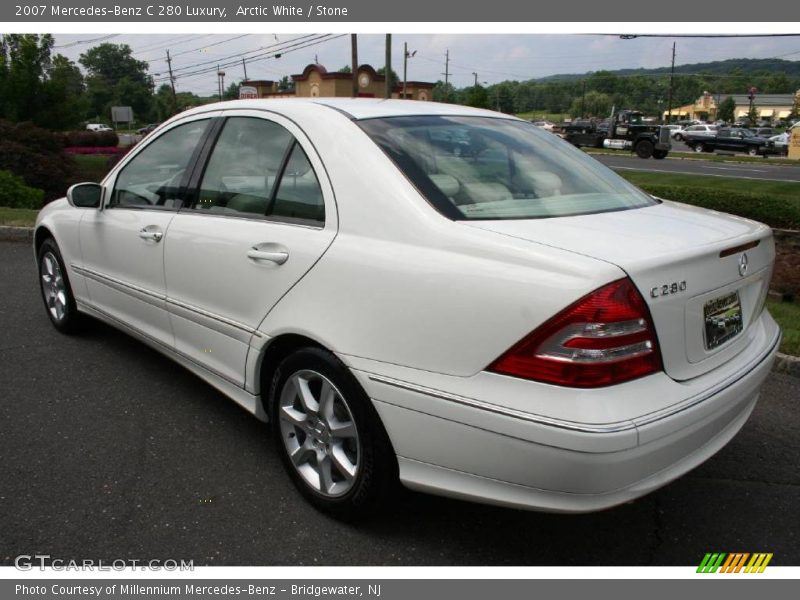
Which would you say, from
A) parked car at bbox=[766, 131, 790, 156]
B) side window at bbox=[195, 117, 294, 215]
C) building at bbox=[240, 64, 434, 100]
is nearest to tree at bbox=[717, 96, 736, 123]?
parked car at bbox=[766, 131, 790, 156]

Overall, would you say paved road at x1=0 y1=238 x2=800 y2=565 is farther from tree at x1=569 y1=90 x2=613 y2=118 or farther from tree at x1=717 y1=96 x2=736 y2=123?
tree at x1=717 y1=96 x2=736 y2=123

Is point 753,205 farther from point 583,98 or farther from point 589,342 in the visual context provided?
point 583,98

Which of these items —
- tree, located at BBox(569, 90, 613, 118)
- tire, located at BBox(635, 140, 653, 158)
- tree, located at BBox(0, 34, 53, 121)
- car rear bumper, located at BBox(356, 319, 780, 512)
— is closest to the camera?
car rear bumper, located at BBox(356, 319, 780, 512)

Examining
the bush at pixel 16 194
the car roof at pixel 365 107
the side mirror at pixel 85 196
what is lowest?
the bush at pixel 16 194

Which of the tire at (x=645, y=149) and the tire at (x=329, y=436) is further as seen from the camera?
the tire at (x=645, y=149)

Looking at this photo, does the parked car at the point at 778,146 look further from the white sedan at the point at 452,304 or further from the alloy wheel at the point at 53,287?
the alloy wheel at the point at 53,287

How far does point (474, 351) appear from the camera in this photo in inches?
84.1

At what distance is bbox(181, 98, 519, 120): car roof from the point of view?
2988 mm

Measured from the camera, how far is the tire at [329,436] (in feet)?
8.06

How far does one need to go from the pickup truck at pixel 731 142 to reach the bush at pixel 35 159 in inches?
1339

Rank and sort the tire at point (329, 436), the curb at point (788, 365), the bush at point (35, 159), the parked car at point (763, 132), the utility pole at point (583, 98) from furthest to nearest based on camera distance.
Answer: the utility pole at point (583, 98), the parked car at point (763, 132), the bush at point (35, 159), the curb at point (788, 365), the tire at point (329, 436)

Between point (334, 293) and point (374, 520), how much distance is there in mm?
945

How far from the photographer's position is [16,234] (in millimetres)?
9242

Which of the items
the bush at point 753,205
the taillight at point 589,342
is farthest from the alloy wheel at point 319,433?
the bush at point 753,205
